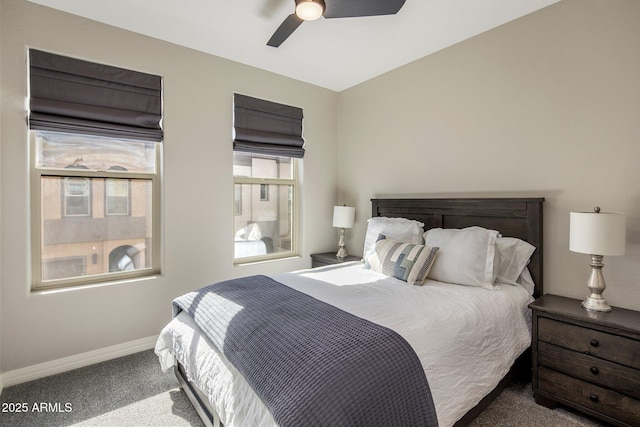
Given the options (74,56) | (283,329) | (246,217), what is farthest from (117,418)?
(74,56)

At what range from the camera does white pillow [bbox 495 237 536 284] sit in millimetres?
2342

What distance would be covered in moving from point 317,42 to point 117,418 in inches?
125

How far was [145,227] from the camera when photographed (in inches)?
113

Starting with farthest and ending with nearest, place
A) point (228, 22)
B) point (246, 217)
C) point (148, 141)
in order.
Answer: point (246, 217), point (148, 141), point (228, 22)

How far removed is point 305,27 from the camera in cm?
259

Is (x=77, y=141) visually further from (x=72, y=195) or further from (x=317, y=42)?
(x=317, y=42)

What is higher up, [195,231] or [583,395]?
[195,231]

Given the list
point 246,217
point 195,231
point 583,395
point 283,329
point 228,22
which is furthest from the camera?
point 246,217

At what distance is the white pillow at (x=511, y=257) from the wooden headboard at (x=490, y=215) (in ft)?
0.21

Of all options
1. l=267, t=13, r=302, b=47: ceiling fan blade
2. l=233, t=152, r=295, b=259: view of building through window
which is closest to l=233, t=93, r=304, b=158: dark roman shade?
l=233, t=152, r=295, b=259: view of building through window

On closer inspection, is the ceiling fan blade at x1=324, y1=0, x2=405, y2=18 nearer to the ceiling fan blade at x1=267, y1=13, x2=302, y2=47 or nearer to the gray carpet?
the ceiling fan blade at x1=267, y1=13, x2=302, y2=47

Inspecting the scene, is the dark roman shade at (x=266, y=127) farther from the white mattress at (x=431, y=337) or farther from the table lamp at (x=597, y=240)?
the table lamp at (x=597, y=240)

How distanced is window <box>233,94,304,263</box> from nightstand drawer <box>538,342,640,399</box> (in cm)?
265

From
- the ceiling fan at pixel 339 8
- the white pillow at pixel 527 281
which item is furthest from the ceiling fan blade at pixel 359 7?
the white pillow at pixel 527 281
